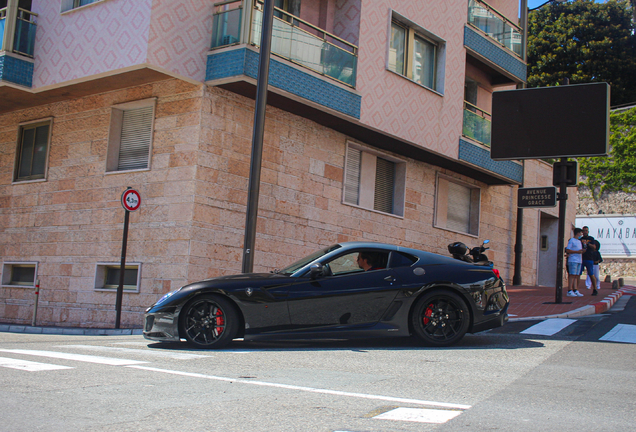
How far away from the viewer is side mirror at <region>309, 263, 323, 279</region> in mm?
7969

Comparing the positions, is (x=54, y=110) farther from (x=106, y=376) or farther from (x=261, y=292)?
(x=106, y=376)

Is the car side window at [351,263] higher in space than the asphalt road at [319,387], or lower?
higher

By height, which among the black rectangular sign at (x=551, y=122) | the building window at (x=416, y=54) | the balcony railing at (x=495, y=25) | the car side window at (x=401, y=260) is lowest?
the car side window at (x=401, y=260)

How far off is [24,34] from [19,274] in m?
5.59

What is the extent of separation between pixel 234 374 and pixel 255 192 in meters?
5.60

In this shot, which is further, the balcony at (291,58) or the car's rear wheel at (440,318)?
the balcony at (291,58)

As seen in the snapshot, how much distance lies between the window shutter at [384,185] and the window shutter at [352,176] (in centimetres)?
75

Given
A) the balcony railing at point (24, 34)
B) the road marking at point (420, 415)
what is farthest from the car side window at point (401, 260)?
the balcony railing at point (24, 34)

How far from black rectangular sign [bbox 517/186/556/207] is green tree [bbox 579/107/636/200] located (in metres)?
21.2

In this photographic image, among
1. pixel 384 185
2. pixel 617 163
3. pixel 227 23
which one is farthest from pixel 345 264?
pixel 617 163

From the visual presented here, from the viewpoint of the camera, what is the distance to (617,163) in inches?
1324

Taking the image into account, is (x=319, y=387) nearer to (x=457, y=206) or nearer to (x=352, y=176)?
(x=352, y=176)

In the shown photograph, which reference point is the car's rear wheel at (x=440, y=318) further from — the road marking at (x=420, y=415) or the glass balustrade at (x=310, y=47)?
the glass balustrade at (x=310, y=47)

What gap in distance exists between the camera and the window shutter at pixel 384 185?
17438 millimetres
